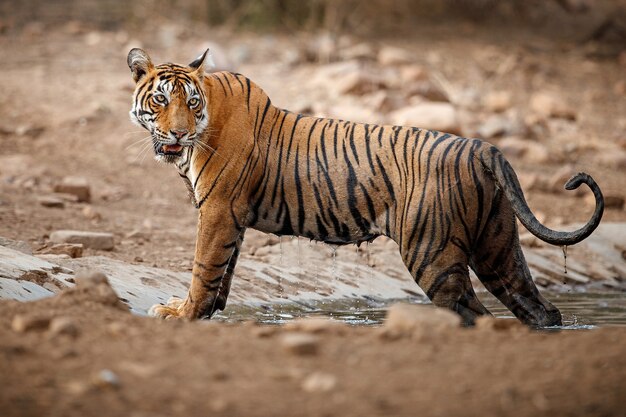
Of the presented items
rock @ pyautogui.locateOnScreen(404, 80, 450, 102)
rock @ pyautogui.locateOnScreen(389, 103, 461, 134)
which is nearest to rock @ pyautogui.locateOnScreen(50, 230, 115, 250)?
rock @ pyautogui.locateOnScreen(389, 103, 461, 134)

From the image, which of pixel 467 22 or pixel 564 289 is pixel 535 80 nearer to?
pixel 467 22

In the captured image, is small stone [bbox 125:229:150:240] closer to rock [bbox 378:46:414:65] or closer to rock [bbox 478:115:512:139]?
rock [bbox 478:115:512:139]

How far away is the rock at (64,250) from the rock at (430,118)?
6.05 metres

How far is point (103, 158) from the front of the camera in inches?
504

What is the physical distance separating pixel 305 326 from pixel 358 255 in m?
4.42

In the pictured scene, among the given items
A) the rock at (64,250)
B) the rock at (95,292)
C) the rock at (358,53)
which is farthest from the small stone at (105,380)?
the rock at (358,53)

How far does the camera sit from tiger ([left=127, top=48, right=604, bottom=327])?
637 centimetres

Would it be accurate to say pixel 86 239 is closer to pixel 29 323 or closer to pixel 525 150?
pixel 29 323

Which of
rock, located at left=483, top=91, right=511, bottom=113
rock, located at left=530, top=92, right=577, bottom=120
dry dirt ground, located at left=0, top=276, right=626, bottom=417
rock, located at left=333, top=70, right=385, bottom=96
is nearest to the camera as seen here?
dry dirt ground, located at left=0, top=276, right=626, bottom=417

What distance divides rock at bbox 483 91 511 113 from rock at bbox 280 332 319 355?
11.8 metres

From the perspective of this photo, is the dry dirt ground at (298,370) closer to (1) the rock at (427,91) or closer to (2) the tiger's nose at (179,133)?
(2) the tiger's nose at (179,133)

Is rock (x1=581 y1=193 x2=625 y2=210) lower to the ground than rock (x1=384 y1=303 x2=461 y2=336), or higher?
higher

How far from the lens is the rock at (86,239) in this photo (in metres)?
8.65

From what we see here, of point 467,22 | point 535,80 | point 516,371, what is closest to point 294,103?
point 535,80
